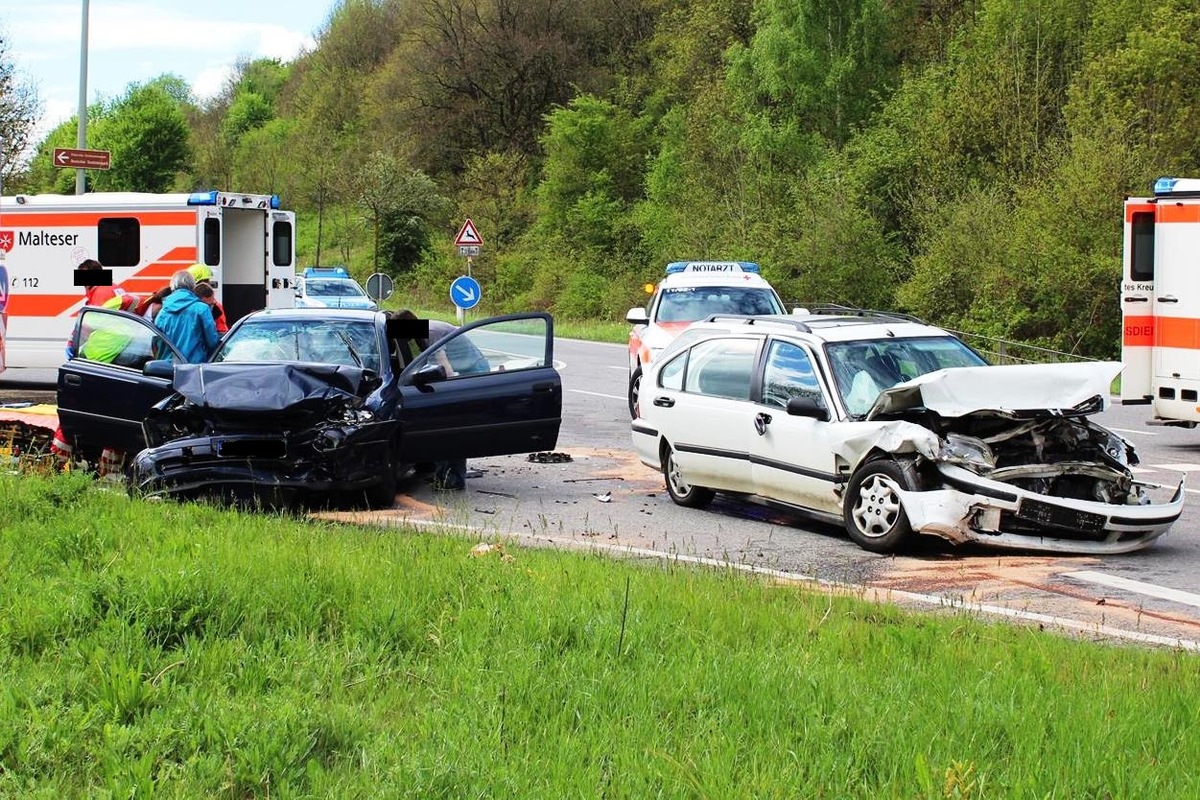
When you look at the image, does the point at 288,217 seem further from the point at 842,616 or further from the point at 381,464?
the point at 842,616

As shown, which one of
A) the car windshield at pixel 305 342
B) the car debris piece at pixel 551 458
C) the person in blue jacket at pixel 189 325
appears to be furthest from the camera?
the car debris piece at pixel 551 458

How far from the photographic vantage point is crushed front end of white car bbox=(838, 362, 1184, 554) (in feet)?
31.2

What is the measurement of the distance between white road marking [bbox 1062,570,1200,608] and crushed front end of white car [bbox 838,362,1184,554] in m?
0.42

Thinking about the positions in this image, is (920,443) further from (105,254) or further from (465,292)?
(465,292)

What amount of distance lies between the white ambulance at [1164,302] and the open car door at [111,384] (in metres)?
10.9

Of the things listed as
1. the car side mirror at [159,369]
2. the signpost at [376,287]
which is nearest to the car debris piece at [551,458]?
the car side mirror at [159,369]

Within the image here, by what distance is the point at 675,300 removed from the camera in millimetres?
20094

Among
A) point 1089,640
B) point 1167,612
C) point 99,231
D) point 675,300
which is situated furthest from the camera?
point 99,231

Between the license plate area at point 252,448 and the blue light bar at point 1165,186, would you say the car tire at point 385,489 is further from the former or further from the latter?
the blue light bar at point 1165,186

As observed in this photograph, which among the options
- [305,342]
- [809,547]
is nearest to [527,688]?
[809,547]

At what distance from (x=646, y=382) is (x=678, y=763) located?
8.18 m

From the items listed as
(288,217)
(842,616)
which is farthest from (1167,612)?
(288,217)

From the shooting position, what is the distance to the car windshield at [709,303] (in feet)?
A: 65.1

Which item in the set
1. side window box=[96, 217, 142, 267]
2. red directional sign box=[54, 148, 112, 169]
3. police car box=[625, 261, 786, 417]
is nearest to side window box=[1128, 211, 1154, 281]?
police car box=[625, 261, 786, 417]
